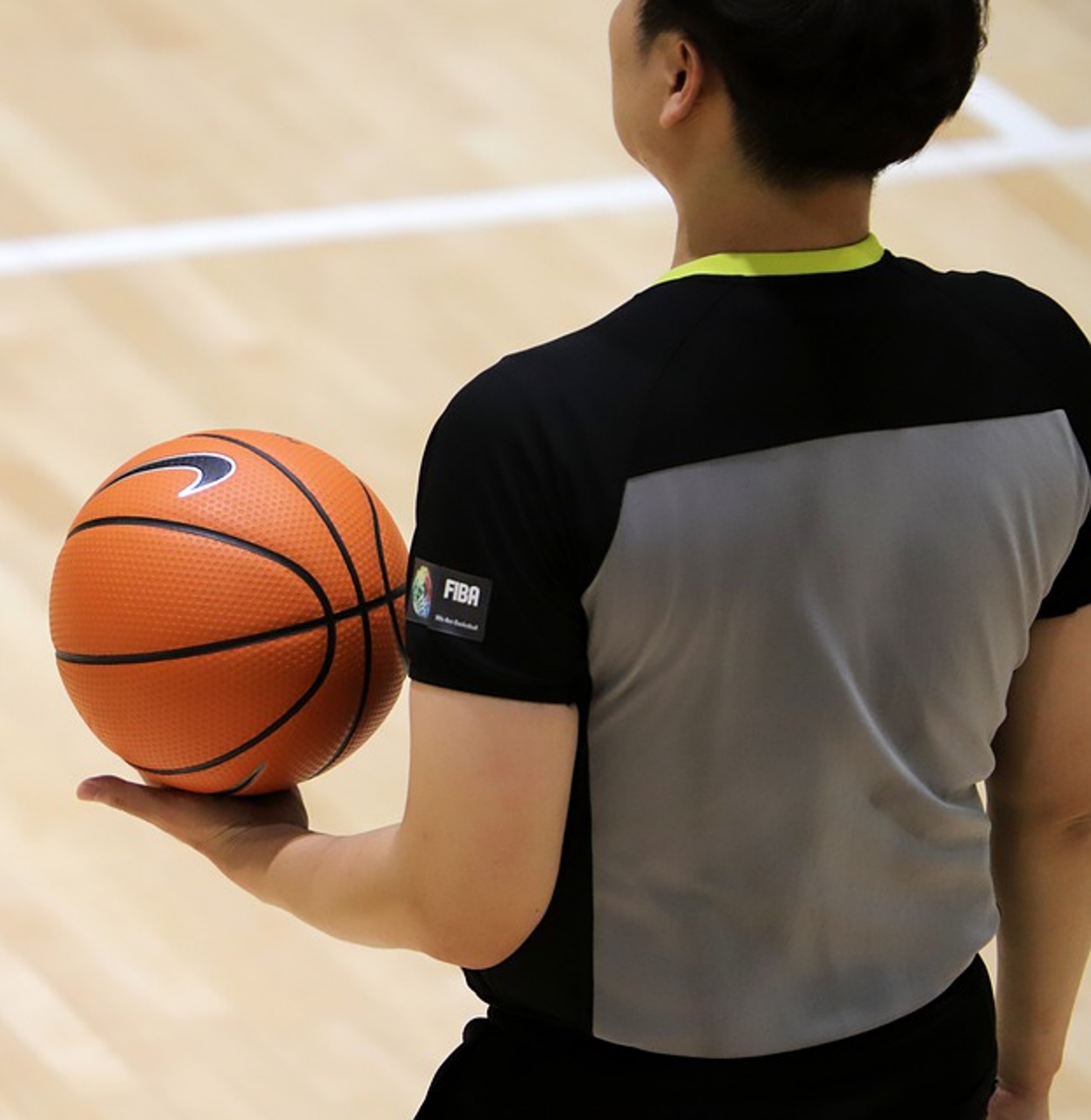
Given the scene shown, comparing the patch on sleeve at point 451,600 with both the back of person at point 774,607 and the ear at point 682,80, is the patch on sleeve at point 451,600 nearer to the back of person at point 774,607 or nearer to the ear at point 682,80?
the back of person at point 774,607

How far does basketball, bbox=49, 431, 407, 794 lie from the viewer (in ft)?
5.60

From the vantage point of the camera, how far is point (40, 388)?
4.07 meters


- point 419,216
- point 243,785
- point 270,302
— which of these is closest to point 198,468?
point 243,785

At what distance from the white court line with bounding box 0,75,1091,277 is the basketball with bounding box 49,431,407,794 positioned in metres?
2.76

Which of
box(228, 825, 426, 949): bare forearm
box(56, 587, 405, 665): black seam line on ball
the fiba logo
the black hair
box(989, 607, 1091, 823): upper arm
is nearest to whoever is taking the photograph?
the black hair

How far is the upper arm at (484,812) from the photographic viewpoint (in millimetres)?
1354

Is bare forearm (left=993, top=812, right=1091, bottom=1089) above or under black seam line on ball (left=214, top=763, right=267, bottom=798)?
under

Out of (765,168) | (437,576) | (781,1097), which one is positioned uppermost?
(765,168)

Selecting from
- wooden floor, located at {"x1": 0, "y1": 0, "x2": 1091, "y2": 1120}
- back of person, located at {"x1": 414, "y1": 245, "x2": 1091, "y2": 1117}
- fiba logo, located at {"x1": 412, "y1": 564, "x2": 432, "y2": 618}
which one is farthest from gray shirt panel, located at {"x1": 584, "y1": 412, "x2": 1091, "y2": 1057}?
wooden floor, located at {"x1": 0, "y1": 0, "x2": 1091, "y2": 1120}

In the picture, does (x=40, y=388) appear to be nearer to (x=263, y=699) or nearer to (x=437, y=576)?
(x=263, y=699)

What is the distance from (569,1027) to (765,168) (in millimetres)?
636

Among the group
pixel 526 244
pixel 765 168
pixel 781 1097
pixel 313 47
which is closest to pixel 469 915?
pixel 781 1097

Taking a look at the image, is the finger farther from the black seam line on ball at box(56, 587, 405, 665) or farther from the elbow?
the elbow

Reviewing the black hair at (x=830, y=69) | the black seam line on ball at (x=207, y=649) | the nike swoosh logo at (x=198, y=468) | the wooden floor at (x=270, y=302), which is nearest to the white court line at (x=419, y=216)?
the wooden floor at (x=270, y=302)
